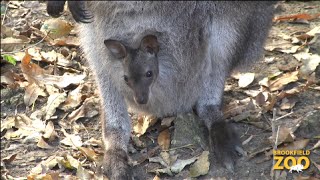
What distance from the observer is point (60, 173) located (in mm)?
3703

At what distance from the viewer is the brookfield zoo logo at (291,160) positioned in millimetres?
3447

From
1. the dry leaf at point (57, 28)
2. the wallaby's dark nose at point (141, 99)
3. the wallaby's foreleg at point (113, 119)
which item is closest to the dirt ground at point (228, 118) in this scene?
the wallaby's foreleg at point (113, 119)

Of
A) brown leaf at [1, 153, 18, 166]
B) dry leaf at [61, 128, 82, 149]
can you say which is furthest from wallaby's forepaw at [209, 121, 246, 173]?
brown leaf at [1, 153, 18, 166]

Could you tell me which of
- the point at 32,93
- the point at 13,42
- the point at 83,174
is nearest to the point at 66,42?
the point at 13,42

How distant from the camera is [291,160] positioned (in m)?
3.52

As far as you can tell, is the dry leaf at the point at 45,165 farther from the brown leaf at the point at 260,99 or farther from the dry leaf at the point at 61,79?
the brown leaf at the point at 260,99

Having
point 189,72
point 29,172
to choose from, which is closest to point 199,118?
point 189,72

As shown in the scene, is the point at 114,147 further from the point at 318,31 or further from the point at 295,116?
the point at 318,31

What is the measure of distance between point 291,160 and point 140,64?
3.29 ft

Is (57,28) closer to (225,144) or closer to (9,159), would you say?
(9,159)

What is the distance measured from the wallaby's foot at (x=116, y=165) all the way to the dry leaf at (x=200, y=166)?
0.36 m

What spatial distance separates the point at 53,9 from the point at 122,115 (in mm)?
784

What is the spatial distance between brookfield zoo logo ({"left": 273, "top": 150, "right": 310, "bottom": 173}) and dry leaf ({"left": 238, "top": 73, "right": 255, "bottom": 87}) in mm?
→ 890

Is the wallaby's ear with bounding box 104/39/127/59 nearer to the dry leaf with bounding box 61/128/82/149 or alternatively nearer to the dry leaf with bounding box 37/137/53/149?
the dry leaf with bounding box 61/128/82/149
